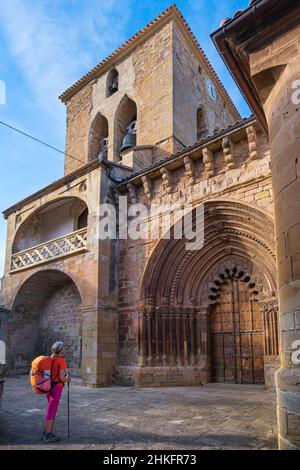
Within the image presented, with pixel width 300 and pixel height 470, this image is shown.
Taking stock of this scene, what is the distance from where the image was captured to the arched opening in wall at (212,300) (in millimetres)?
7766

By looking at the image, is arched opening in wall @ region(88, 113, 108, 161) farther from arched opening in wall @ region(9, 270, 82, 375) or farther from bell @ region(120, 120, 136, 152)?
arched opening in wall @ region(9, 270, 82, 375)

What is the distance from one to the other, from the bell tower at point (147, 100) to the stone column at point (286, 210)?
7.38 meters

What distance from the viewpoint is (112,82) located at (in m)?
15.0

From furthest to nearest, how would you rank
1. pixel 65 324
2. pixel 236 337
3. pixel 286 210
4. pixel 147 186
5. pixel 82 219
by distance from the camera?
pixel 82 219
pixel 65 324
pixel 147 186
pixel 236 337
pixel 286 210

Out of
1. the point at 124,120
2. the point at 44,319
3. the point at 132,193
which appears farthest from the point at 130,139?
the point at 44,319

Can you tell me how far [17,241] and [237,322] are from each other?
25.8 ft

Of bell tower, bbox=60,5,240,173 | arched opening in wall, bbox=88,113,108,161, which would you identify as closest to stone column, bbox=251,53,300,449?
bell tower, bbox=60,5,240,173

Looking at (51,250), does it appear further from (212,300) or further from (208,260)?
(212,300)

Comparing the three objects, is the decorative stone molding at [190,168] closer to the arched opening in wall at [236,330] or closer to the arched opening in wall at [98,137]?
the arched opening in wall at [236,330]

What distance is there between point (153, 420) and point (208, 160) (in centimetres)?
529

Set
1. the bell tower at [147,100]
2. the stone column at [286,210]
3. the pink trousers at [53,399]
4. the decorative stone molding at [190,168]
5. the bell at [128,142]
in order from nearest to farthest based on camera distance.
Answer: the stone column at [286,210] → the pink trousers at [53,399] → the decorative stone molding at [190,168] → the bell at [128,142] → the bell tower at [147,100]

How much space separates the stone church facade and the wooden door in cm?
2

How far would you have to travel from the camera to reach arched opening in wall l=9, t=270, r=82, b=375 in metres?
11.2

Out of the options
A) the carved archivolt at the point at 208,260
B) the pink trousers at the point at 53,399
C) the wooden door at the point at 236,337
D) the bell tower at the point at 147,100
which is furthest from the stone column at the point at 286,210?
the bell tower at the point at 147,100
